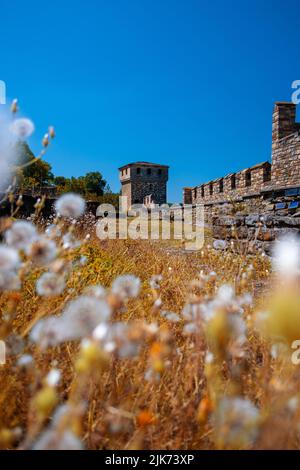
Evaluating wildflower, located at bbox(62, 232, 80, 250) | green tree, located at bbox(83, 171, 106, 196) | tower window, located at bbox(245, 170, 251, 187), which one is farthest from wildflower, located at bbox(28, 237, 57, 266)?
green tree, located at bbox(83, 171, 106, 196)

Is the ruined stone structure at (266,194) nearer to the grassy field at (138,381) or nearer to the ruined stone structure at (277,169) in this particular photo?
the ruined stone structure at (277,169)

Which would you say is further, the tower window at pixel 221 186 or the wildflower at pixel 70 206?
the tower window at pixel 221 186

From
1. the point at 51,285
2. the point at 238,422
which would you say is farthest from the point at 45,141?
the point at 238,422

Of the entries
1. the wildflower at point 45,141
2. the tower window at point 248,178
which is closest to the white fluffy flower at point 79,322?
the wildflower at point 45,141

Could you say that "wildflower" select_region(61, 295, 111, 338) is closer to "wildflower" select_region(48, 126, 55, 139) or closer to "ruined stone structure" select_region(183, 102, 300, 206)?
"wildflower" select_region(48, 126, 55, 139)

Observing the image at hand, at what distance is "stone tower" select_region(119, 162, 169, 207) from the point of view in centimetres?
5350

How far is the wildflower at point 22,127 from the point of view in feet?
5.29

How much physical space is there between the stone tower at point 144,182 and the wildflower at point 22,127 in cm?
5044

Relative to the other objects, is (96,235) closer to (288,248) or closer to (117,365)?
(288,248)

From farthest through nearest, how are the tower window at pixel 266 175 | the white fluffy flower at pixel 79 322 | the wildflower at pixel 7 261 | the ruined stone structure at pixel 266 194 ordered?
the tower window at pixel 266 175 → the ruined stone structure at pixel 266 194 → the wildflower at pixel 7 261 → the white fluffy flower at pixel 79 322

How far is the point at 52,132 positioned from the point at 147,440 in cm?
133

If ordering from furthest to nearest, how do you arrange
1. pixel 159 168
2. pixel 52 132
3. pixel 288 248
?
1. pixel 159 168
2. pixel 288 248
3. pixel 52 132
